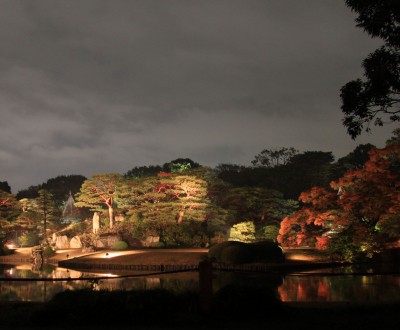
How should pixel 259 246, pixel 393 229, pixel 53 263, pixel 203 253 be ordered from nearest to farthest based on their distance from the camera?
pixel 393 229 → pixel 259 246 → pixel 203 253 → pixel 53 263

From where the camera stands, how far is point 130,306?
21.5 feet

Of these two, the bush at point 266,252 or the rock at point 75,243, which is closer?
the bush at point 266,252

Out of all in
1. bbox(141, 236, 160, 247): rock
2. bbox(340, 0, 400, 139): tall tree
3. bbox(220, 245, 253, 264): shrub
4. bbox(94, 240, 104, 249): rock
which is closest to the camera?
bbox(340, 0, 400, 139): tall tree

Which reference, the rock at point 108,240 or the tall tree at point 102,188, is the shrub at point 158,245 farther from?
the tall tree at point 102,188

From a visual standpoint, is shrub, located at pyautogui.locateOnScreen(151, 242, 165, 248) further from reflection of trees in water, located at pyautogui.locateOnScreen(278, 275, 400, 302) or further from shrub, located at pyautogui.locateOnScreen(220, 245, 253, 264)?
reflection of trees in water, located at pyautogui.locateOnScreen(278, 275, 400, 302)

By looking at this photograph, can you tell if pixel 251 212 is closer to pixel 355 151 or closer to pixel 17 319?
pixel 355 151

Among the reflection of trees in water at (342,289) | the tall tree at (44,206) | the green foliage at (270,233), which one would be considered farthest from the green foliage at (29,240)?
the reflection of trees in water at (342,289)

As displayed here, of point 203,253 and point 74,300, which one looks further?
point 203,253

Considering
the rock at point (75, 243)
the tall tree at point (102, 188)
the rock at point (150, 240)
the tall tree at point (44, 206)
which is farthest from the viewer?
the tall tree at point (44, 206)

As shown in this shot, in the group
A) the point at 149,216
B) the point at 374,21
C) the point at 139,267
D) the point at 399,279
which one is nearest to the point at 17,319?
the point at 374,21

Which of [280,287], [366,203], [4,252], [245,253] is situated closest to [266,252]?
[245,253]

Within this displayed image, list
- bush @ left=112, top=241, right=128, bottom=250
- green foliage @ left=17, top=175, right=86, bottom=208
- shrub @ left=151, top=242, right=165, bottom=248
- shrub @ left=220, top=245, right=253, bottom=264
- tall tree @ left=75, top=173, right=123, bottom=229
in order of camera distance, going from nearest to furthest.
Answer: shrub @ left=220, top=245, right=253, bottom=264
bush @ left=112, top=241, right=128, bottom=250
shrub @ left=151, top=242, right=165, bottom=248
tall tree @ left=75, top=173, right=123, bottom=229
green foliage @ left=17, top=175, right=86, bottom=208

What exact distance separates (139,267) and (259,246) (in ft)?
20.6

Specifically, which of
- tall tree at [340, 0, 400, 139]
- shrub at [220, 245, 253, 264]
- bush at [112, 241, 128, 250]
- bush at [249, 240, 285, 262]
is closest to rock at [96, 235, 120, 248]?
bush at [112, 241, 128, 250]
